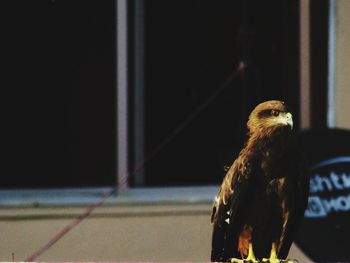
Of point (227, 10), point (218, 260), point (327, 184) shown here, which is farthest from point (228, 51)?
point (218, 260)

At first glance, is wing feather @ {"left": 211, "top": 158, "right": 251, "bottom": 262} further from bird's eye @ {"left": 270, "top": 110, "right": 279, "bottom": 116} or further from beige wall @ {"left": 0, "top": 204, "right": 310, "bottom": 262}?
beige wall @ {"left": 0, "top": 204, "right": 310, "bottom": 262}

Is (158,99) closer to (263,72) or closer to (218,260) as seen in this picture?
(263,72)

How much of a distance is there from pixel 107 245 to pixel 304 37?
1649mm

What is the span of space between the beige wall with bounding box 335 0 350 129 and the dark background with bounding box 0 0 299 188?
0.79 ft

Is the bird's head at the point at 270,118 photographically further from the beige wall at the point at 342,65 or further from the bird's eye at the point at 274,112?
the beige wall at the point at 342,65

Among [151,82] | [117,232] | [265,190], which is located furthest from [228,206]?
[151,82]

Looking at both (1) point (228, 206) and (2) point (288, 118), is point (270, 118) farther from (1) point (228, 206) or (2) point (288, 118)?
(1) point (228, 206)

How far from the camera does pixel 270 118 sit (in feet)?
2.93

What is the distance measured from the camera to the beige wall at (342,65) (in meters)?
3.97

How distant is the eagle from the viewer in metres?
0.86

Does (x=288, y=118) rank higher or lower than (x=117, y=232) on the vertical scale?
higher

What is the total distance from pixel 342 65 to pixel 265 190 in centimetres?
327

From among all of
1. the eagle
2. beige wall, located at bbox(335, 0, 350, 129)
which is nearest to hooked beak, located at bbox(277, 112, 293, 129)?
the eagle

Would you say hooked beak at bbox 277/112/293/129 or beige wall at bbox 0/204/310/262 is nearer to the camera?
hooked beak at bbox 277/112/293/129
